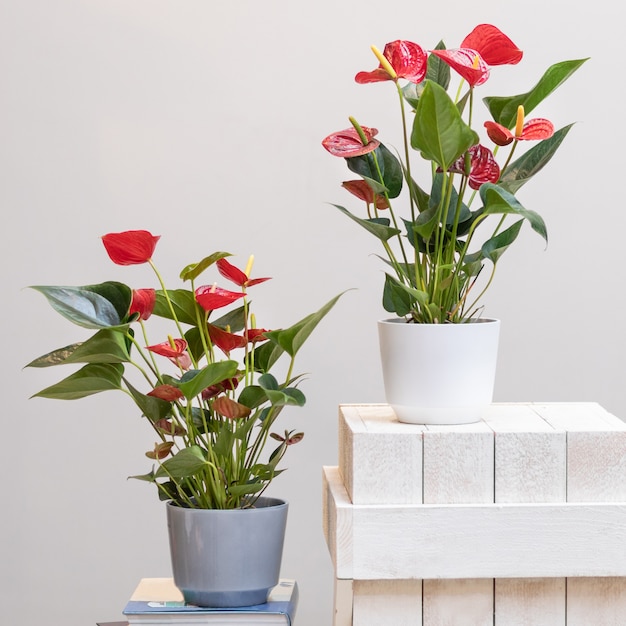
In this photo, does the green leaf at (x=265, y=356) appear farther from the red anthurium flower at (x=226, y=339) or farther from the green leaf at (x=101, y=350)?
the green leaf at (x=101, y=350)

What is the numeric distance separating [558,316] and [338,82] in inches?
27.5

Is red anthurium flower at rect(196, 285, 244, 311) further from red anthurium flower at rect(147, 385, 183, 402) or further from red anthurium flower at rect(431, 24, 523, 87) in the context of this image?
red anthurium flower at rect(431, 24, 523, 87)

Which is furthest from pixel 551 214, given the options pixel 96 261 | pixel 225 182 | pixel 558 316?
pixel 96 261

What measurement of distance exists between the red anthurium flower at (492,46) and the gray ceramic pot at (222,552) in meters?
0.55

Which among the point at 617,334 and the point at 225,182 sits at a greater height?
the point at 225,182

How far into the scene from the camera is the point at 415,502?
37.2 inches

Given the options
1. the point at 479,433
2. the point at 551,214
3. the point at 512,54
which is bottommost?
the point at 479,433

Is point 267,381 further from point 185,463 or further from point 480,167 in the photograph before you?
point 480,167

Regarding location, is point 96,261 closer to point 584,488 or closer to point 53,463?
point 53,463

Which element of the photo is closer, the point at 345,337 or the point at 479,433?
the point at 479,433

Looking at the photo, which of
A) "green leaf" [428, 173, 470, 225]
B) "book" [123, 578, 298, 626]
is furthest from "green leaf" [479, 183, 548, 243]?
"book" [123, 578, 298, 626]

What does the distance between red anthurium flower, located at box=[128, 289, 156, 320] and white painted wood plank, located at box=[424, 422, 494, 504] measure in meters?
0.33

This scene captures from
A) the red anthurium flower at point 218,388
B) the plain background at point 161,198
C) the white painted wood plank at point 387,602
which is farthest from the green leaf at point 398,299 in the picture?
the plain background at point 161,198

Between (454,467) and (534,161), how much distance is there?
1.13 feet
